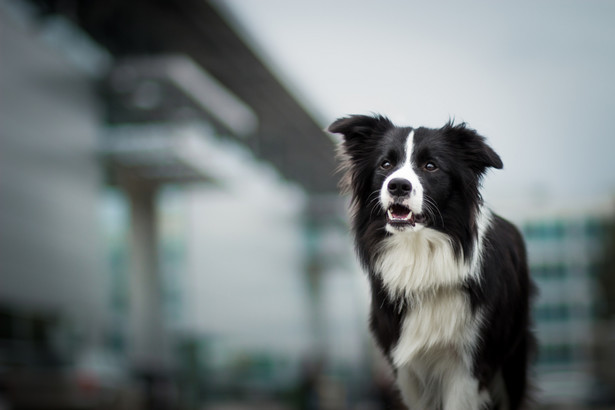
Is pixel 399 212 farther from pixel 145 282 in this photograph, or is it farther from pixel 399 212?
pixel 145 282

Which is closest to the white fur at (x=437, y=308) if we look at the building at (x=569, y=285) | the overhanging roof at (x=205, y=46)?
the building at (x=569, y=285)

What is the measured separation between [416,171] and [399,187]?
16cm

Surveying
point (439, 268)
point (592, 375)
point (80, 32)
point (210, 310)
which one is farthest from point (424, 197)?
point (210, 310)

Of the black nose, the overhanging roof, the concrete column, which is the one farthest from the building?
the concrete column

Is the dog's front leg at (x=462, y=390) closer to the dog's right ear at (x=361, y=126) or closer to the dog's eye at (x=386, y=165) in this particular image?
the dog's eye at (x=386, y=165)

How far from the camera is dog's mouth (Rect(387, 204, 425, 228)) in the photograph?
3303mm

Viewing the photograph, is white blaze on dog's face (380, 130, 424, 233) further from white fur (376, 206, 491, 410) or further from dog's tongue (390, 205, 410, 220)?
white fur (376, 206, 491, 410)

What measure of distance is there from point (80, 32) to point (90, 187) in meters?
5.49

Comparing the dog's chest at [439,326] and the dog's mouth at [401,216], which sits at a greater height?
the dog's mouth at [401,216]

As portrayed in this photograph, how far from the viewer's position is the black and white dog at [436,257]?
11.1ft

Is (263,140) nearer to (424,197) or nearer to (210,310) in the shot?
(210,310)

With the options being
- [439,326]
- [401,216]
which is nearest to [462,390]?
[439,326]

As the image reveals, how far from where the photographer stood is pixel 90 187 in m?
26.4

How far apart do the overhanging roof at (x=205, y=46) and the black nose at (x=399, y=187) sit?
50.7 ft
